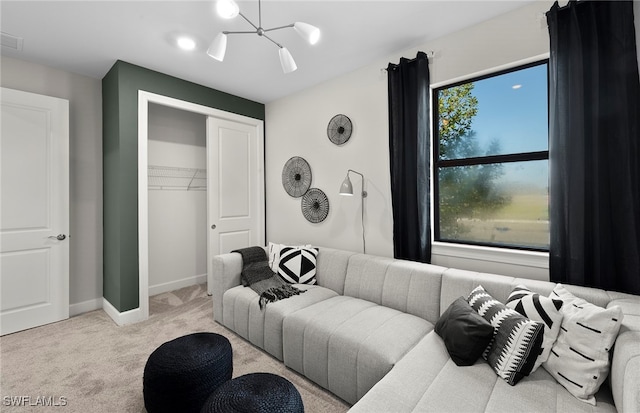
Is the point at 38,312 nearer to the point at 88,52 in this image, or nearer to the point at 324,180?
the point at 88,52

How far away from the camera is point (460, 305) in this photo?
1707mm

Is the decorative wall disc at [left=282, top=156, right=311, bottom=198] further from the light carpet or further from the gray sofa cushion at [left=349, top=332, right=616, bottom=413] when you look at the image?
the gray sofa cushion at [left=349, top=332, right=616, bottom=413]

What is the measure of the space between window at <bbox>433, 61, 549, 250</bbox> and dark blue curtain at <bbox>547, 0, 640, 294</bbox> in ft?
0.89

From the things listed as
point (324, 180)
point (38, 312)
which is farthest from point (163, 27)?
point (38, 312)

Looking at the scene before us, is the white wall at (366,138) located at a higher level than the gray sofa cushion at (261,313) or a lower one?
higher

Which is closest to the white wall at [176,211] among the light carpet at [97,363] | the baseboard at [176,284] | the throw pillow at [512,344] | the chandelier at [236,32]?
the baseboard at [176,284]

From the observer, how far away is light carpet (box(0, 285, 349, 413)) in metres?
1.77

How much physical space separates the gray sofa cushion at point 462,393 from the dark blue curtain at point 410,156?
122 cm

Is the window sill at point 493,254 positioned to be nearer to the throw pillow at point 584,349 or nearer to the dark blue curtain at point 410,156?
the dark blue curtain at point 410,156

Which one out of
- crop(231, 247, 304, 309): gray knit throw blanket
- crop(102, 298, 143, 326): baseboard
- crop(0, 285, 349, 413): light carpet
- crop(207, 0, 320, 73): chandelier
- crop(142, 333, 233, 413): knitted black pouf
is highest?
crop(207, 0, 320, 73): chandelier

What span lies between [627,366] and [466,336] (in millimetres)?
574

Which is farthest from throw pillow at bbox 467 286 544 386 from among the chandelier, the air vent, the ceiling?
the air vent

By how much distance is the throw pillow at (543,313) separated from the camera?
138 centimetres

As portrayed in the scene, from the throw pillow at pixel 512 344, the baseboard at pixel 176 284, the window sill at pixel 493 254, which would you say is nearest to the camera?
the throw pillow at pixel 512 344
